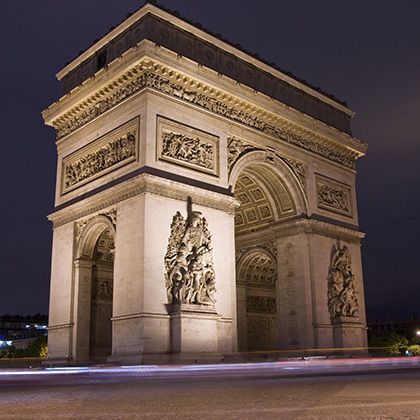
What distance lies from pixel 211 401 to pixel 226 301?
14.2 m

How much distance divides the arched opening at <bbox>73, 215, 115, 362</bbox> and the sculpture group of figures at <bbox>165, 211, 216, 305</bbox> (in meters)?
3.04

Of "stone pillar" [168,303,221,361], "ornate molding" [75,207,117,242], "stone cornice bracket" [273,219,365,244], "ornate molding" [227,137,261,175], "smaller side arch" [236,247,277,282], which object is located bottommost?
"stone pillar" [168,303,221,361]

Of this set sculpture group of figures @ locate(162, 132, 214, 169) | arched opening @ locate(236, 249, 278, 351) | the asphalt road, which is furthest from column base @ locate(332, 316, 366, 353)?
the asphalt road

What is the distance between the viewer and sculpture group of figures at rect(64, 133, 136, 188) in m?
20.8

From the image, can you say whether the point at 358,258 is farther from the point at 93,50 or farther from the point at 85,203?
the point at 93,50

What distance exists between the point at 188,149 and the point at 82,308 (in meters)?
7.37

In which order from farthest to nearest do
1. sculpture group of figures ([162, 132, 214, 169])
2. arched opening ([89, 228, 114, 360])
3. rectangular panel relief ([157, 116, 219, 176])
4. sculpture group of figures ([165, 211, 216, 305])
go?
arched opening ([89, 228, 114, 360]) → sculpture group of figures ([162, 132, 214, 169]) → rectangular panel relief ([157, 116, 219, 176]) → sculpture group of figures ([165, 211, 216, 305])

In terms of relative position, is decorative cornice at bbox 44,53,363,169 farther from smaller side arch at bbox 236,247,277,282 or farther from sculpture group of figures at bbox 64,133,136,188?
smaller side arch at bbox 236,247,277,282

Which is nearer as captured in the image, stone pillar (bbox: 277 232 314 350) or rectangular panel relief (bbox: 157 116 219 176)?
rectangular panel relief (bbox: 157 116 219 176)

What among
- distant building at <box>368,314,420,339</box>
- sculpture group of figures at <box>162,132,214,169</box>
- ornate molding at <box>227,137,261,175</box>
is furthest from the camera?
distant building at <box>368,314,420,339</box>

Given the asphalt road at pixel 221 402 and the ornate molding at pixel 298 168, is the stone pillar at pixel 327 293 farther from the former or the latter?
the asphalt road at pixel 221 402

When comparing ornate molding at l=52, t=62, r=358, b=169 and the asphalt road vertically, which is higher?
ornate molding at l=52, t=62, r=358, b=169

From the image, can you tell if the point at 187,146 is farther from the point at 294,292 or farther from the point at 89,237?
the point at 294,292

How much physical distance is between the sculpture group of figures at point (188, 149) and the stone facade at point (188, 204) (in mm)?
58
